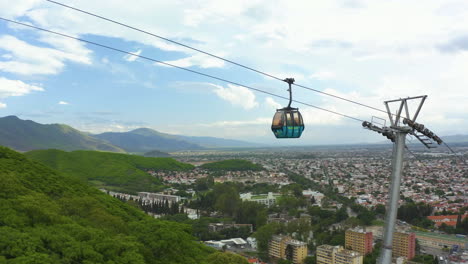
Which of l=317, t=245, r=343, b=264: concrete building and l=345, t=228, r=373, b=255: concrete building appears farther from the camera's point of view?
l=345, t=228, r=373, b=255: concrete building

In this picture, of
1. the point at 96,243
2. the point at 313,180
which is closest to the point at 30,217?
the point at 96,243

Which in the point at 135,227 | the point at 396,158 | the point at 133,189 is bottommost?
the point at 133,189

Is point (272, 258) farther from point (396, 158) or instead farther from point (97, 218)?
point (396, 158)

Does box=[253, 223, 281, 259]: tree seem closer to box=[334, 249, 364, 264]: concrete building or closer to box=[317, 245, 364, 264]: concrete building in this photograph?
box=[317, 245, 364, 264]: concrete building

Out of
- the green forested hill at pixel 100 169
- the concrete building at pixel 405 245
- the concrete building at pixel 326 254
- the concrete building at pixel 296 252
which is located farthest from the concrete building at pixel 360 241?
the green forested hill at pixel 100 169

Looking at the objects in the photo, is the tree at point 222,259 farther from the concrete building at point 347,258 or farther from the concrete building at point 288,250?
the concrete building at point 288,250

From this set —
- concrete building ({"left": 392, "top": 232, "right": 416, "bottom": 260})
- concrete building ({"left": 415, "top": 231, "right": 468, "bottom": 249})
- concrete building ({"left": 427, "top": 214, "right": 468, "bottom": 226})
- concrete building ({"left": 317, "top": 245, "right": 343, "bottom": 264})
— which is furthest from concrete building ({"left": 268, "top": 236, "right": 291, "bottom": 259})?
concrete building ({"left": 427, "top": 214, "right": 468, "bottom": 226})
